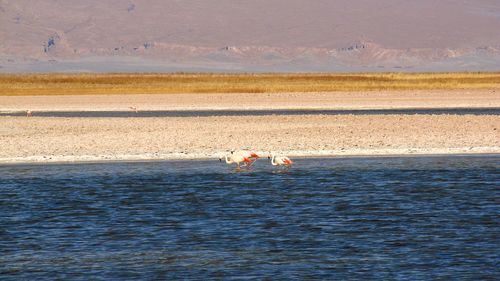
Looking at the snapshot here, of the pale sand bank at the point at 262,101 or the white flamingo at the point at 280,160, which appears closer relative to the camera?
the white flamingo at the point at 280,160

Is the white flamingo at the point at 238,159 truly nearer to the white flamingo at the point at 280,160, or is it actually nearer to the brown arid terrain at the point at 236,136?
the white flamingo at the point at 280,160

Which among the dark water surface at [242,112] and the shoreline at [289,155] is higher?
the dark water surface at [242,112]

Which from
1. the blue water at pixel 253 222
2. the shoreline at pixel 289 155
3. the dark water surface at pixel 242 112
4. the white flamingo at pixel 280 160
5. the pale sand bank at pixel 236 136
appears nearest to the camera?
the blue water at pixel 253 222

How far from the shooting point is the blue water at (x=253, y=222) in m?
13.2

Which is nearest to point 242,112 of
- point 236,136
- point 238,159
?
point 236,136

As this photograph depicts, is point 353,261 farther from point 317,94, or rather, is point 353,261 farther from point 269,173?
point 317,94

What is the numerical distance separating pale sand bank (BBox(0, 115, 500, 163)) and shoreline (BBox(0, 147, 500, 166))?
3 centimetres

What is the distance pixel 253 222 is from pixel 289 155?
36.1 feet

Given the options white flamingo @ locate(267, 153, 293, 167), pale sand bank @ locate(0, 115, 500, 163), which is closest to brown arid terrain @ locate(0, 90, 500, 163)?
pale sand bank @ locate(0, 115, 500, 163)

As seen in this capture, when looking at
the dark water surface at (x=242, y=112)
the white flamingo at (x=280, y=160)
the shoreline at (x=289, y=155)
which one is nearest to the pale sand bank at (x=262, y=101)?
the dark water surface at (x=242, y=112)

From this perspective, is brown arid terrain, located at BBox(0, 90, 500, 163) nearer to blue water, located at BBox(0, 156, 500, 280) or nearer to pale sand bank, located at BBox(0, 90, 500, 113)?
blue water, located at BBox(0, 156, 500, 280)

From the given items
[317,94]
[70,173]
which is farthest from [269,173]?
[317,94]

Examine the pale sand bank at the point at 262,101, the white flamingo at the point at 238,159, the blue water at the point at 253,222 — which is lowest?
the blue water at the point at 253,222

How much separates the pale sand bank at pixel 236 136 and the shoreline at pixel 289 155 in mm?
26
